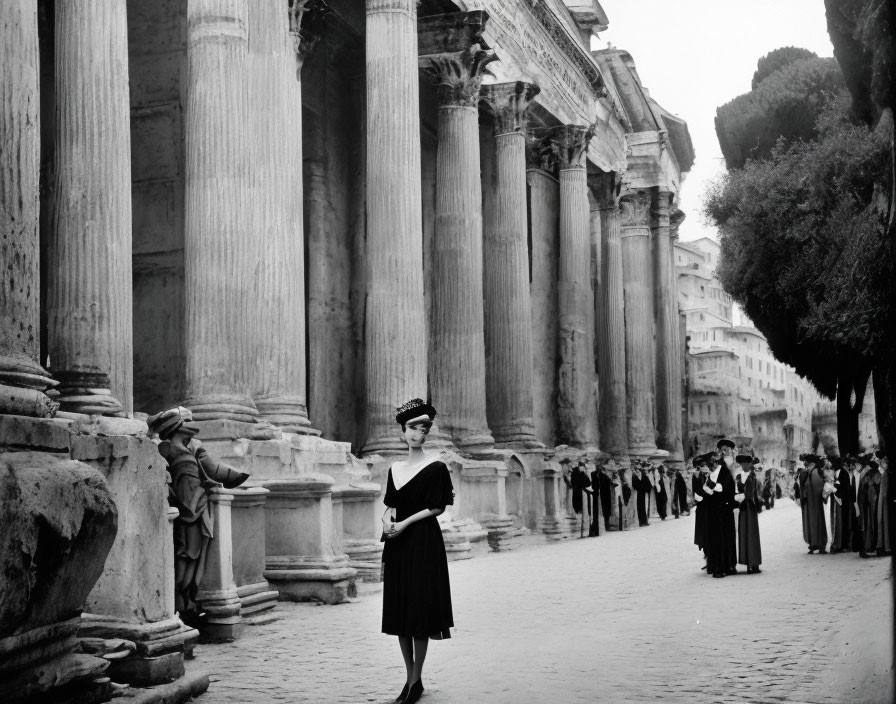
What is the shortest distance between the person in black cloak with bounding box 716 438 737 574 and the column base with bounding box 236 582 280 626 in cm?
728

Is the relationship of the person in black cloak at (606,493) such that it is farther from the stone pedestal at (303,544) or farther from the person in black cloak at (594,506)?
the stone pedestal at (303,544)

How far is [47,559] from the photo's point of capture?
614cm

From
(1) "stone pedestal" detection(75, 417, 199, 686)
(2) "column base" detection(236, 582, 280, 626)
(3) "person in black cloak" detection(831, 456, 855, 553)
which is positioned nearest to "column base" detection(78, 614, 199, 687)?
(1) "stone pedestal" detection(75, 417, 199, 686)

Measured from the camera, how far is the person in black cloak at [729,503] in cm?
1659

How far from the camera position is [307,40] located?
19125 millimetres

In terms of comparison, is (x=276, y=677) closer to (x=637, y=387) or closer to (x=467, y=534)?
(x=467, y=534)

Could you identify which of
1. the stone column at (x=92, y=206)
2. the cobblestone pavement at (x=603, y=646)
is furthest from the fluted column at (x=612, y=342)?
the stone column at (x=92, y=206)

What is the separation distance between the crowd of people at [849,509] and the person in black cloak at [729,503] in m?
3.51

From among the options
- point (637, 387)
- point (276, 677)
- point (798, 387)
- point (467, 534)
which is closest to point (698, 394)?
point (798, 387)

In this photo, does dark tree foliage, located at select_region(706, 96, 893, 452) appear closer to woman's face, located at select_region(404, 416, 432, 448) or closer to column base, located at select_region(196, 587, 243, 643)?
woman's face, located at select_region(404, 416, 432, 448)

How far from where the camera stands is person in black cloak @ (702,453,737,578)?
54.3 ft

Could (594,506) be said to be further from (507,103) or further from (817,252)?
(507,103)

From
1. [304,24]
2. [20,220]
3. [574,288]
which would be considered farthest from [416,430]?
[574,288]

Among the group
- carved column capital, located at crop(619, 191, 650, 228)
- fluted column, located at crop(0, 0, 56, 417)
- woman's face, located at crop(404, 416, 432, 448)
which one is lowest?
woman's face, located at crop(404, 416, 432, 448)
